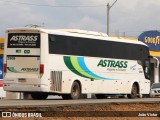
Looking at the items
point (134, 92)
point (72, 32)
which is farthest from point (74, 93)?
point (134, 92)

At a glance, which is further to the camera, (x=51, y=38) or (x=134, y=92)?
(x=134, y=92)

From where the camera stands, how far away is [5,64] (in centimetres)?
2884

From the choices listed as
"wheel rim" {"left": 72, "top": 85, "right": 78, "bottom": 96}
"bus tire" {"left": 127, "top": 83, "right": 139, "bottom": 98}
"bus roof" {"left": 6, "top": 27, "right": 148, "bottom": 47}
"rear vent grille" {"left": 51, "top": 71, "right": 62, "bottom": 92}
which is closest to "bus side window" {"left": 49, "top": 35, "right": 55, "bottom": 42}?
"bus roof" {"left": 6, "top": 27, "right": 148, "bottom": 47}

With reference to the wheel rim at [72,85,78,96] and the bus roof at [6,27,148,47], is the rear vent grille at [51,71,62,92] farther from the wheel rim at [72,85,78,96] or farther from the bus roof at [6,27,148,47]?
the bus roof at [6,27,148,47]

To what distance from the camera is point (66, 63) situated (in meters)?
29.5

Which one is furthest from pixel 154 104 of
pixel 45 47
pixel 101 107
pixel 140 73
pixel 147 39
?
pixel 147 39

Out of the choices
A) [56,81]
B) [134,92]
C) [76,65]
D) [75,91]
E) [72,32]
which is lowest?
[134,92]

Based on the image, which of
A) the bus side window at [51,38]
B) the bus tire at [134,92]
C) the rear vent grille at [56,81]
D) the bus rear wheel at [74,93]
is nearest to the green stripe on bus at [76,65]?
the bus rear wheel at [74,93]

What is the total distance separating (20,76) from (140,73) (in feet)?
33.3

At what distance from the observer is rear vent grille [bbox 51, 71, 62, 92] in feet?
93.8

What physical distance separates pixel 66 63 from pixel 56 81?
1.22 meters

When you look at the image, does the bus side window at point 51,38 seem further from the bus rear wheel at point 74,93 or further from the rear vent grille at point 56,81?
the bus rear wheel at point 74,93

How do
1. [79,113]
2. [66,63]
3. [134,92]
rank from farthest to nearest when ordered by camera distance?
[134,92]
[66,63]
[79,113]

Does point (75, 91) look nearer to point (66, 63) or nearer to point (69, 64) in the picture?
point (69, 64)
